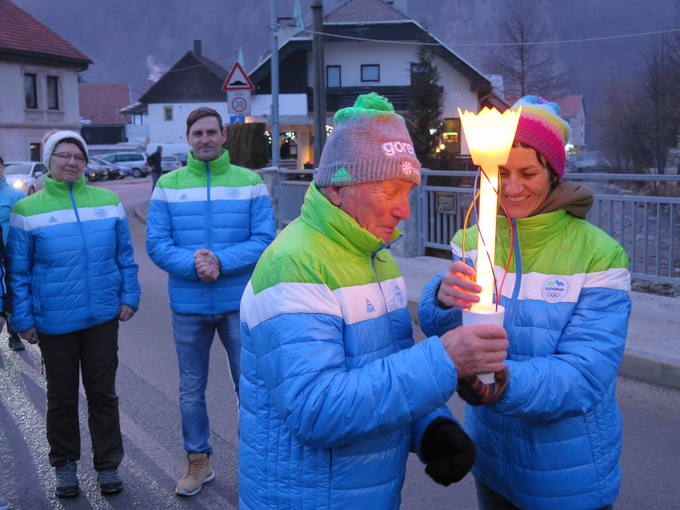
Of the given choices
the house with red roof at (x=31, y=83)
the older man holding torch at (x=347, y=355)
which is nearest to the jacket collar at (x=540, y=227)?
the older man holding torch at (x=347, y=355)

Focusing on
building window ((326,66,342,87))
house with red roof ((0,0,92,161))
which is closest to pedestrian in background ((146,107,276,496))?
building window ((326,66,342,87))

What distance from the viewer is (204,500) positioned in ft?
13.0

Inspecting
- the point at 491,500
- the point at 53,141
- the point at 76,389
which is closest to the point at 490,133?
the point at 491,500

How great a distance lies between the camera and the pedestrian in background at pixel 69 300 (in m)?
3.98

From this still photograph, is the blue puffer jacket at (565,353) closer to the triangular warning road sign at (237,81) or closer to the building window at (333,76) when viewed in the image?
the triangular warning road sign at (237,81)

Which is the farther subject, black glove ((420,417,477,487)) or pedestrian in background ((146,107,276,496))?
pedestrian in background ((146,107,276,496))

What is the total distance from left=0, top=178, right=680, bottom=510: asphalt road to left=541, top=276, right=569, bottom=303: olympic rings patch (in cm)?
222

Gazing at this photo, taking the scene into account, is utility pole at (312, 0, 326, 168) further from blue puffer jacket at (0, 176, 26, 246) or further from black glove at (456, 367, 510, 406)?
black glove at (456, 367, 510, 406)

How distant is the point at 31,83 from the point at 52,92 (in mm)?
1551

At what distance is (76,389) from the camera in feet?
13.5

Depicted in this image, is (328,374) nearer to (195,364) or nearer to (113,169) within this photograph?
(195,364)

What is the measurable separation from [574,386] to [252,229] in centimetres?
283

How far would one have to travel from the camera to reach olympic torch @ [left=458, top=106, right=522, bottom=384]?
1.55m

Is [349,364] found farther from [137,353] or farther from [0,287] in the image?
[137,353]
